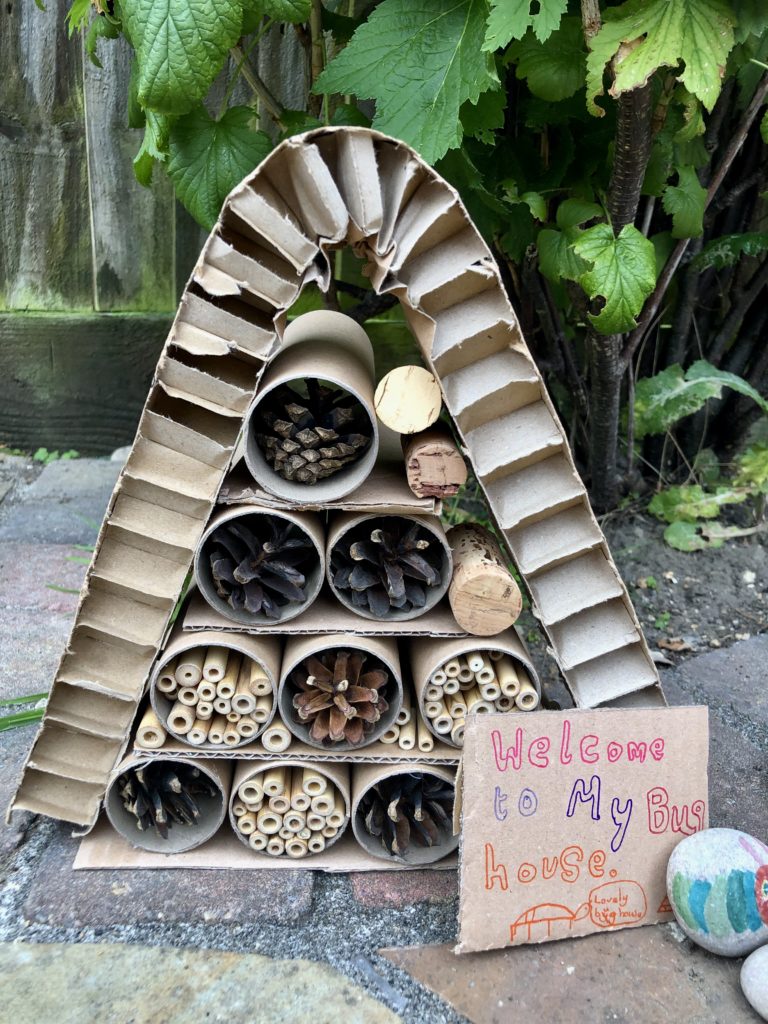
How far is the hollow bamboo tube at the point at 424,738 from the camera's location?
5.26 feet

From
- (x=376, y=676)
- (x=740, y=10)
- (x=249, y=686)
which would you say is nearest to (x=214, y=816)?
(x=249, y=686)

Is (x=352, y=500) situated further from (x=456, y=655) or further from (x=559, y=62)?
(x=559, y=62)

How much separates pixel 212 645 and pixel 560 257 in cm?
116

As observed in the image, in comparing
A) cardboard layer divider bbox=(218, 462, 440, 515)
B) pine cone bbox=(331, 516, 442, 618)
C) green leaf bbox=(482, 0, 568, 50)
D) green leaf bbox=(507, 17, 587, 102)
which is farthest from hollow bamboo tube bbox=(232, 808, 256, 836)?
green leaf bbox=(507, 17, 587, 102)

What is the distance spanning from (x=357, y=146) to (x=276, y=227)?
18cm

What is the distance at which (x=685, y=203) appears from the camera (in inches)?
83.7

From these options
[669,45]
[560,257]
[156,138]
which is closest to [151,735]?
[156,138]

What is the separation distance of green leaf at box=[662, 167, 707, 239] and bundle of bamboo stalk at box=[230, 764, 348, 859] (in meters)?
1.55

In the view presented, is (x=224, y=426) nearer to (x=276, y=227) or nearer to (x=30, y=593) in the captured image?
(x=276, y=227)

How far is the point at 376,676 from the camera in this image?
1.59 meters

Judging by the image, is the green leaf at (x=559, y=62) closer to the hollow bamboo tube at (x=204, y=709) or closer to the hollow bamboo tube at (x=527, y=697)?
the hollow bamboo tube at (x=527, y=697)

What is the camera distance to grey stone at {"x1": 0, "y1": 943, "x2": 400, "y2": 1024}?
4.40ft

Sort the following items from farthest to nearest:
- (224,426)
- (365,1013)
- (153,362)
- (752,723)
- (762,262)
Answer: (153,362) < (762,262) < (752,723) < (224,426) < (365,1013)

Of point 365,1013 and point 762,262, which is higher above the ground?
point 762,262
